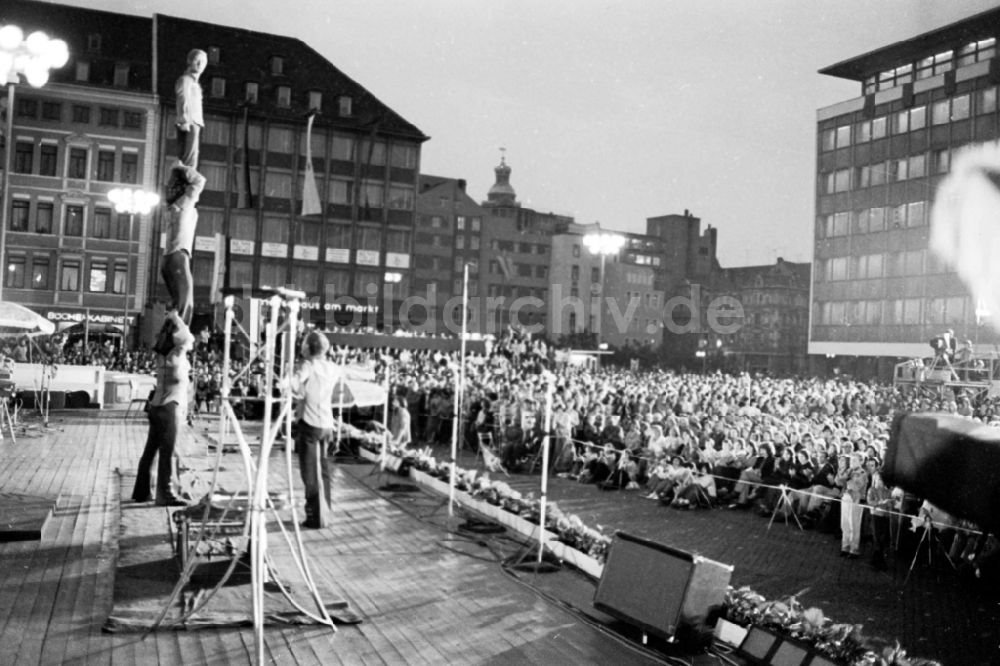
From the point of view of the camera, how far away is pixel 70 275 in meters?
42.3

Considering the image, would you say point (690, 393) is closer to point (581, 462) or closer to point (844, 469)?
point (581, 462)

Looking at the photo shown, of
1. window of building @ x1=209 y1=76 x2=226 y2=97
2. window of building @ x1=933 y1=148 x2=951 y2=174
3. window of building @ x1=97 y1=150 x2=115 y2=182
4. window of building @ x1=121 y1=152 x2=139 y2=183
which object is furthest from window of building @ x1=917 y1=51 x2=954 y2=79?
window of building @ x1=97 y1=150 x2=115 y2=182

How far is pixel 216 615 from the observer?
635cm

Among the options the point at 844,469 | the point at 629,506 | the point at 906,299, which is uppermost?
the point at 906,299

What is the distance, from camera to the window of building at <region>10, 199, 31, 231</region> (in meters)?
41.9

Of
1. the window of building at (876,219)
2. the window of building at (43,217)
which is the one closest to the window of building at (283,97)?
the window of building at (43,217)

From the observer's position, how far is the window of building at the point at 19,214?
41.9 meters

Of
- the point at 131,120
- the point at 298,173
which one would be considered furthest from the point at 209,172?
the point at 298,173

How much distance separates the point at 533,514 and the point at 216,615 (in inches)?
185

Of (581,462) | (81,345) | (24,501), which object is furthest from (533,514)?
(81,345)

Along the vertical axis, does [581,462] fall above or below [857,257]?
below

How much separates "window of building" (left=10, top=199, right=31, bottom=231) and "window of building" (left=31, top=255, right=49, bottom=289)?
1645mm

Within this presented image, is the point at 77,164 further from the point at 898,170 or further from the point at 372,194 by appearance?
the point at 898,170

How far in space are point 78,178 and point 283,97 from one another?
12006 millimetres
